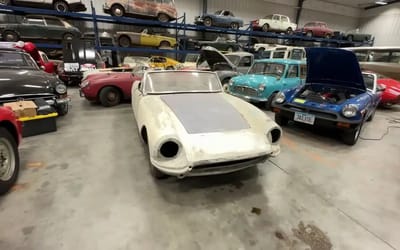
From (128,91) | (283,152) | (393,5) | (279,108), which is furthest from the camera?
(393,5)

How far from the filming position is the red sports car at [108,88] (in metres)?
5.29

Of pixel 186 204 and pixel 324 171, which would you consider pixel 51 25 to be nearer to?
pixel 186 204

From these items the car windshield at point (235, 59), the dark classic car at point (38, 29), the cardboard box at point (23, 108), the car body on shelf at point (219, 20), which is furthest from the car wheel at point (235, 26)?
the cardboard box at point (23, 108)

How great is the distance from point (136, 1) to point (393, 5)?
63.7 ft

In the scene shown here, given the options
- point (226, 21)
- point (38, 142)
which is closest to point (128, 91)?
point (38, 142)

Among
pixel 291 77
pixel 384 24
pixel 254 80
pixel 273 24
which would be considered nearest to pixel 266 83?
pixel 254 80

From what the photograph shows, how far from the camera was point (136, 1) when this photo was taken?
9820 millimetres

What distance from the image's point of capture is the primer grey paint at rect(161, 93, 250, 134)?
2.23 meters

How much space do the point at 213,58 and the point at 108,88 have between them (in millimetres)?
3184

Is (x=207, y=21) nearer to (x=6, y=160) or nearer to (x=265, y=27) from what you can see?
(x=265, y=27)

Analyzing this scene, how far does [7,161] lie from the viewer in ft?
7.53

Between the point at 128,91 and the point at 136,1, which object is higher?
the point at 136,1

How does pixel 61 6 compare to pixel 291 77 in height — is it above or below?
above

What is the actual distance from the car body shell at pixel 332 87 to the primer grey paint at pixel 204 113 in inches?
64.2
